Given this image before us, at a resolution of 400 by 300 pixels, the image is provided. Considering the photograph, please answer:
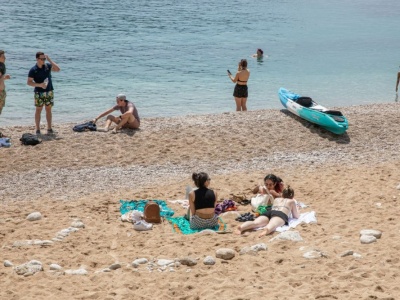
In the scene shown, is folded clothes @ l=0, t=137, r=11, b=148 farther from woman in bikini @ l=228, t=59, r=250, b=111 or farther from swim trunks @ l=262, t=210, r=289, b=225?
swim trunks @ l=262, t=210, r=289, b=225

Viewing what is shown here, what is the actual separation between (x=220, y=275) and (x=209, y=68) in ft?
85.0

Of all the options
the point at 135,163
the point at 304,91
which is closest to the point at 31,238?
the point at 135,163

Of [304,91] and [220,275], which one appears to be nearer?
[220,275]

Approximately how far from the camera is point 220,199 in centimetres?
1290

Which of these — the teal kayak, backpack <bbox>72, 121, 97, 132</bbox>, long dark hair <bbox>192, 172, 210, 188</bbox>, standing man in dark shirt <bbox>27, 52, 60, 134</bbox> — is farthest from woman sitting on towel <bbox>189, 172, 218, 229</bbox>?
the teal kayak

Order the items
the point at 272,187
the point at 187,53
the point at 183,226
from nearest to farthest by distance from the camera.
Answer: the point at 183,226 → the point at 272,187 → the point at 187,53

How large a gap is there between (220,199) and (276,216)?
2.01 m

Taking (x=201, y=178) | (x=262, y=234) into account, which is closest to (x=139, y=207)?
(x=201, y=178)

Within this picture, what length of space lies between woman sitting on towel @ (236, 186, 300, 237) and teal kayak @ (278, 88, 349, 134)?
663 centimetres

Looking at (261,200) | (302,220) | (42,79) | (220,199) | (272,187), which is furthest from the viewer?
(42,79)

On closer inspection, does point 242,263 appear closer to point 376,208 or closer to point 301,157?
point 376,208

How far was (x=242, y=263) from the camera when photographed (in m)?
9.20

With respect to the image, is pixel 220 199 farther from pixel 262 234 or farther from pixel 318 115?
pixel 318 115

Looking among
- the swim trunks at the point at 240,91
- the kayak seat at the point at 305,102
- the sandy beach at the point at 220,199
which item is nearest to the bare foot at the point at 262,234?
the sandy beach at the point at 220,199
